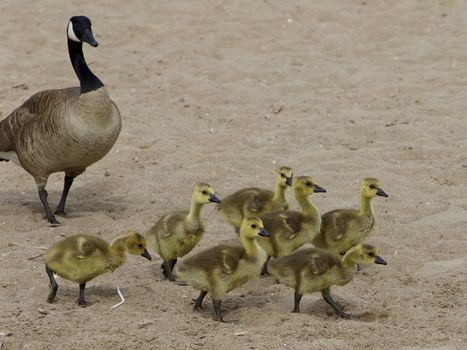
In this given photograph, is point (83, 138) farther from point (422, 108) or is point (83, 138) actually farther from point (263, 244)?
point (422, 108)

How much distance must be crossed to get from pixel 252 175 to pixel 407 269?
7.99 feet

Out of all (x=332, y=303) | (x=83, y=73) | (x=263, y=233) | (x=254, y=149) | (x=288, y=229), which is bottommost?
(x=254, y=149)

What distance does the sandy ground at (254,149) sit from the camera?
20.8 feet

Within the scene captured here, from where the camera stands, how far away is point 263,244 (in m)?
7.18

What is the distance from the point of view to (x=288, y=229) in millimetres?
7066

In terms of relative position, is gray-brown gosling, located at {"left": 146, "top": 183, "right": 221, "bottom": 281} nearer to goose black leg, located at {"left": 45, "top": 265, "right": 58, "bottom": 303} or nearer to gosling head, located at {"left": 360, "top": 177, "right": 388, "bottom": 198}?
goose black leg, located at {"left": 45, "top": 265, "right": 58, "bottom": 303}

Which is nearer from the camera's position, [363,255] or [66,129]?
[363,255]

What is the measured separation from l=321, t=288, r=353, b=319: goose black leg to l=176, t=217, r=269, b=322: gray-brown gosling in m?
0.46

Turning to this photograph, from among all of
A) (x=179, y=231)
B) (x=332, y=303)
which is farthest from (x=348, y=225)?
(x=179, y=231)

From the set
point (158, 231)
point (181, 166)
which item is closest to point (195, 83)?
point (181, 166)

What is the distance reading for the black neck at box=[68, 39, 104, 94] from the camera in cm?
839

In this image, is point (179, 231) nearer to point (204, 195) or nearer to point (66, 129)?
point (204, 195)

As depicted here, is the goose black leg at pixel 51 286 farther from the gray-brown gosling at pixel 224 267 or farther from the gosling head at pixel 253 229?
the gosling head at pixel 253 229

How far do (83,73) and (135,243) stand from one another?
2.41 m
